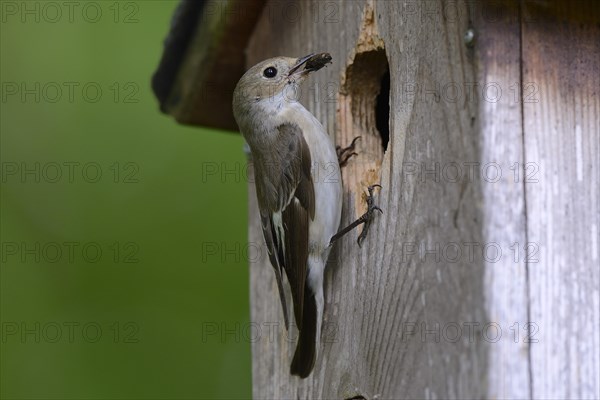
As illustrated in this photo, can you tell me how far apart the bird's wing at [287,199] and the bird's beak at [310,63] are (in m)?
0.22

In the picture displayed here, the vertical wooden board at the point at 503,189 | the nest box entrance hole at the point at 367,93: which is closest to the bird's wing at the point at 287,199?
the nest box entrance hole at the point at 367,93

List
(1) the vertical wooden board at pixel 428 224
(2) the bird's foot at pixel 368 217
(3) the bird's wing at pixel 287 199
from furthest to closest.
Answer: (3) the bird's wing at pixel 287 199 < (2) the bird's foot at pixel 368 217 < (1) the vertical wooden board at pixel 428 224

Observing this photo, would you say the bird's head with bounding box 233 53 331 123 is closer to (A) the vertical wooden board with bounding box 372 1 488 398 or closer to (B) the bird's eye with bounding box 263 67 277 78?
(B) the bird's eye with bounding box 263 67 277 78

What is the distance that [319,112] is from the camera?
3.65 metres

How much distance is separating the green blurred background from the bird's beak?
1923 mm

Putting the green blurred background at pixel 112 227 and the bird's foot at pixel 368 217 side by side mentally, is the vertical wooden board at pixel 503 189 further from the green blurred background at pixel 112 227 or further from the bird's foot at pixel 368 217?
the green blurred background at pixel 112 227

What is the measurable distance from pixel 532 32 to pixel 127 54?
3552 millimetres

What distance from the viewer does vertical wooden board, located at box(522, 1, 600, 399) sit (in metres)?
2.53

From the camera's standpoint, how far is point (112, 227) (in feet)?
18.6

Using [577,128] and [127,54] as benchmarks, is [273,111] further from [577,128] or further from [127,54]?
[127,54]

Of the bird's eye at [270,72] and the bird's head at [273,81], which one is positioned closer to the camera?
the bird's head at [273,81]

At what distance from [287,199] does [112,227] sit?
2.25 meters

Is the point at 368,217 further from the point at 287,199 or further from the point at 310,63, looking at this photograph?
the point at 310,63

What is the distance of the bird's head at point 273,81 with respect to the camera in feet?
12.2
